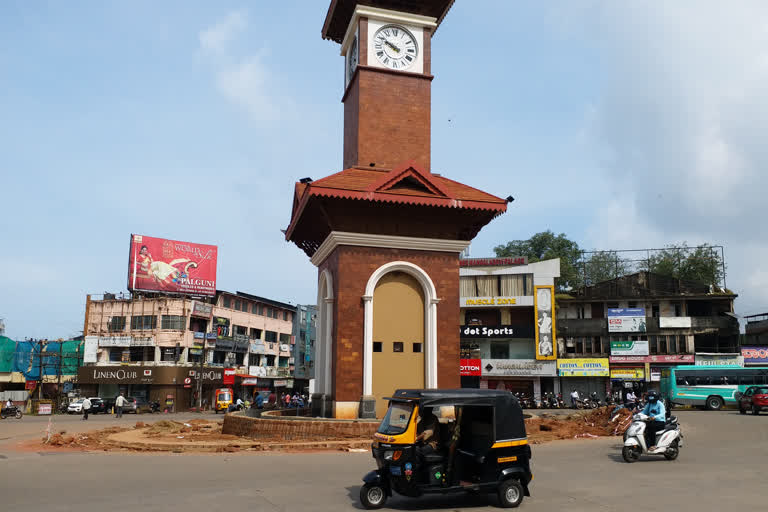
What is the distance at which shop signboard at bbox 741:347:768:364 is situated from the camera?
5462 cm

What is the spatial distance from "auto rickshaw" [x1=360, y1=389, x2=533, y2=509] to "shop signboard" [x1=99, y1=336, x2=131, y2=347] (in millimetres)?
54886

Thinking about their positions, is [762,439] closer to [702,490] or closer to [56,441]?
[702,490]

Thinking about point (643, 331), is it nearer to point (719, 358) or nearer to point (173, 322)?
point (719, 358)

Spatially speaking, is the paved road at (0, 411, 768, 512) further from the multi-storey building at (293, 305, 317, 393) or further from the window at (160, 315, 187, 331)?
the multi-storey building at (293, 305, 317, 393)

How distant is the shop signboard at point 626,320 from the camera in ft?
181

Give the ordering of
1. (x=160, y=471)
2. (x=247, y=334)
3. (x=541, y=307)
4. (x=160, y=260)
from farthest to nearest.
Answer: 1. (x=247, y=334)
2. (x=160, y=260)
3. (x=541, y=307)
4. (x=160, y=471)

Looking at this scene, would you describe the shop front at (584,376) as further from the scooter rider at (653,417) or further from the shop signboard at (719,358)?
the scooter rider at (653,417)

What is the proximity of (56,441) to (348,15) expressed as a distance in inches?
685

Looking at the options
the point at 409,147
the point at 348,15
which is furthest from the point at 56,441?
the point at 348,15

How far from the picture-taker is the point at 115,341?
59562 millimetres

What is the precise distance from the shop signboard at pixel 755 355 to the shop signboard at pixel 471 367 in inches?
896

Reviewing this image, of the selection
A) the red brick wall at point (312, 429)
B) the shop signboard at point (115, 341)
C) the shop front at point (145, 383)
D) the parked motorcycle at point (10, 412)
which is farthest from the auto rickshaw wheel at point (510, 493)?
the shop signboard at point (115, 341)

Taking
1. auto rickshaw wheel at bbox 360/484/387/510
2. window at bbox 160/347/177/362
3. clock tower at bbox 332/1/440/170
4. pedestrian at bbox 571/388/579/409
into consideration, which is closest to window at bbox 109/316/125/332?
window at bbox 160/347/177/362

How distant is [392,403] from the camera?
10.3 meters
